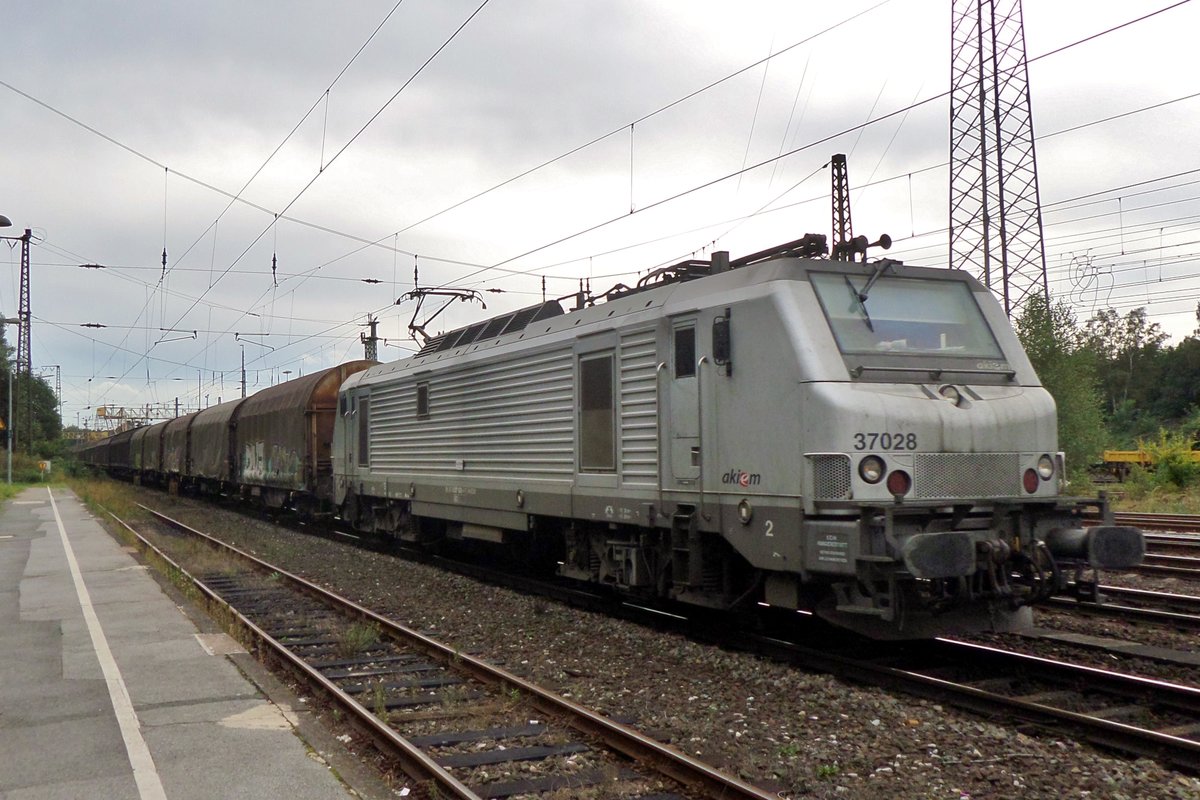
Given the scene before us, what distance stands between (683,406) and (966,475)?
2488 millimetres

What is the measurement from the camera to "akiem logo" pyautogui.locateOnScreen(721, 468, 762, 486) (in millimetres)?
8031

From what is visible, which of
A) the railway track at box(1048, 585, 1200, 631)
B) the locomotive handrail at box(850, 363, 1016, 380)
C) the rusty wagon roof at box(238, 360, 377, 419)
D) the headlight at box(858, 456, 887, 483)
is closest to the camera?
the headlight at box(858, 456, 887, 483)

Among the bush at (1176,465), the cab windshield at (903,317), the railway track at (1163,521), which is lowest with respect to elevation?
the railway track at (1163,521)

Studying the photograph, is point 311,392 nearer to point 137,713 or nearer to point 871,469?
point 137,713

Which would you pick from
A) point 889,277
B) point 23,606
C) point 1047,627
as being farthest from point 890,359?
point 23,606

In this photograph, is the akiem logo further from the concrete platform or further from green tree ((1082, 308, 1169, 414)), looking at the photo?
green tree ((1082, 308, 1169, 414))

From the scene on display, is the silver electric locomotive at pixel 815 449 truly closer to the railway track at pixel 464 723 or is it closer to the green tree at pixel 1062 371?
the railway track at pixel 464 723

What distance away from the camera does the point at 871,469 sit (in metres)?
7.25

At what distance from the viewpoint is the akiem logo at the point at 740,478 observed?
8.03 meters

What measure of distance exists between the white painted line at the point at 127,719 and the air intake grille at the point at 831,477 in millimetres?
4600

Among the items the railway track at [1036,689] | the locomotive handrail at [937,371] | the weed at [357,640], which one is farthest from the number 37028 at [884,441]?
the weed at [357,640]

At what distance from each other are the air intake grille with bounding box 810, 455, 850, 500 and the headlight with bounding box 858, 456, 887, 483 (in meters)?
0.10

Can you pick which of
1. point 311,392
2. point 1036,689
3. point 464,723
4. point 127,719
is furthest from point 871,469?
point 311,392

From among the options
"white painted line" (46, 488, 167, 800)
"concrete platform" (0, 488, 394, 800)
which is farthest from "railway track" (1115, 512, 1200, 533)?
"white painted line" (46, 488, 167, 800)
